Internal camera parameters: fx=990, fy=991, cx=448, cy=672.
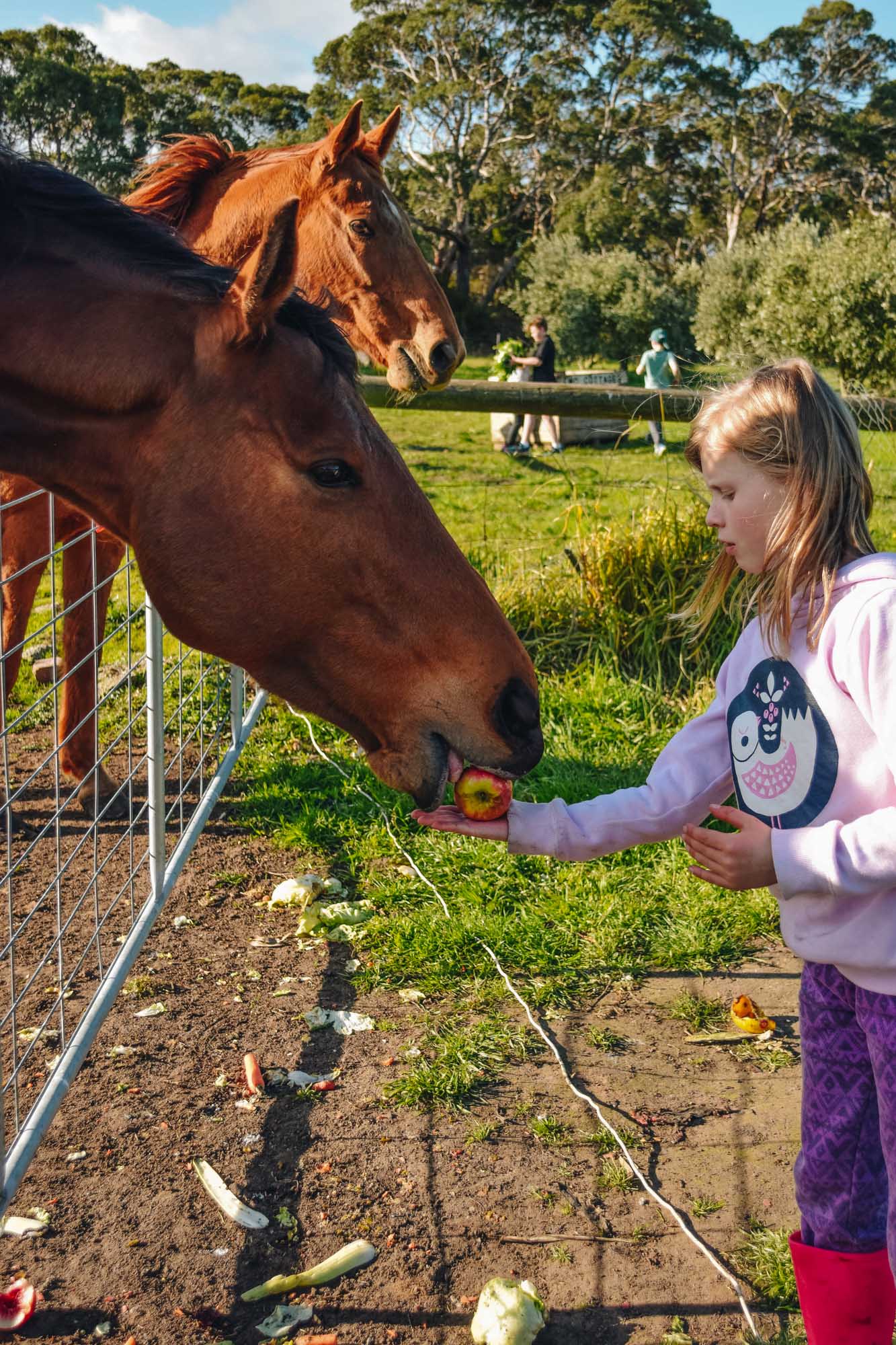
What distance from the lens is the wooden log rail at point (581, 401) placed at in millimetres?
5715

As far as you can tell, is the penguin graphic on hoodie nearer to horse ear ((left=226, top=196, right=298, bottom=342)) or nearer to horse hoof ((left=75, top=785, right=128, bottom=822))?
→ horse ear ((left=226, top=196, right=298, bottom=342))

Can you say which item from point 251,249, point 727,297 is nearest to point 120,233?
point 251,249

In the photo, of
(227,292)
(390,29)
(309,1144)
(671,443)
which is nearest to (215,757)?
(309,1144)

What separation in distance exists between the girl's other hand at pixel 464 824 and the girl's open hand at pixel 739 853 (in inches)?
18.4

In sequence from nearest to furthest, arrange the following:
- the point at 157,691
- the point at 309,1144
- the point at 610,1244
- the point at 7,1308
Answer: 1. the point at 7,1308
2. the point at 610,1244
3. the point at 309,1144
4. the point at 157,691

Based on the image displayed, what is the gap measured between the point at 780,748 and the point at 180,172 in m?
3.65

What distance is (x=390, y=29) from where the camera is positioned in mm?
40125

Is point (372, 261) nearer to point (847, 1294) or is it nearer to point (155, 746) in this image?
point (155, 746)

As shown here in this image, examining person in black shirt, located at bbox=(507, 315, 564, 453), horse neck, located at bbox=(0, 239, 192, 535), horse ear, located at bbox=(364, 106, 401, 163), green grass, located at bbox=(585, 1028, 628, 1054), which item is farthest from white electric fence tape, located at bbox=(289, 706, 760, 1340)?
person in black shirt, located at bbox=(507, 315, 564, 453)

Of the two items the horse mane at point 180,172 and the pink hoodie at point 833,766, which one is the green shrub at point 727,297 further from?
the pink hoodie at point 833,766

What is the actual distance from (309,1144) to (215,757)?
8.51 feet

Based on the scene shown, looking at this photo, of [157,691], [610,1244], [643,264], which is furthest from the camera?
[643,264]

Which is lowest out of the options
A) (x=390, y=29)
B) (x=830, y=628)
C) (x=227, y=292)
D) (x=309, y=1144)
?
(x=309, y=1144)

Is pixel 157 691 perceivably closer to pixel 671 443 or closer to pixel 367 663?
pixel 367 663
